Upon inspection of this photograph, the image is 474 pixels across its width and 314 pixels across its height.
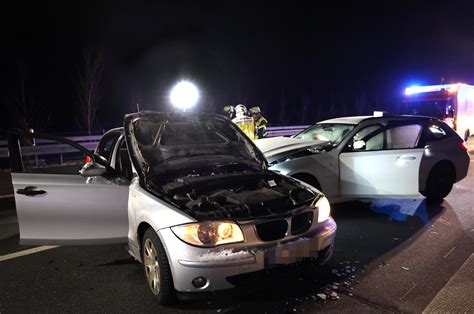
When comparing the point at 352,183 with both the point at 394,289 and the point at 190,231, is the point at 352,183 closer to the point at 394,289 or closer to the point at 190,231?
the point at 394,289

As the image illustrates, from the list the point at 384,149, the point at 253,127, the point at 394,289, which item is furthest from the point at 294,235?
the point at 253,127

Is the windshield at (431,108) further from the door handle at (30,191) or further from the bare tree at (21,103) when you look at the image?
the bare tree at (21,103)

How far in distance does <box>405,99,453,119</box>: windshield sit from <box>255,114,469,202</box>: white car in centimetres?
1116

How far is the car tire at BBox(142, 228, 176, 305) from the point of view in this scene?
10.4 ft

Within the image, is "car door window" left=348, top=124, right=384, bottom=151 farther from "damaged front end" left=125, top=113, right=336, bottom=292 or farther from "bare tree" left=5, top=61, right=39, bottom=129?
"bare tree" left=5, top=61, right=39, bottom=129

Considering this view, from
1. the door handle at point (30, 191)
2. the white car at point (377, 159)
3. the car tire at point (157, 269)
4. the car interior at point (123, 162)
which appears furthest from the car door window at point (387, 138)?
the door handle at point (30, 191)

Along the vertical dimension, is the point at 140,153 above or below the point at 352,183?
above

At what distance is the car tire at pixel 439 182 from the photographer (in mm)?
6334

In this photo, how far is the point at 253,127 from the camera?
8953 mm

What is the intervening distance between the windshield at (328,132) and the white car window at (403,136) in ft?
2.11

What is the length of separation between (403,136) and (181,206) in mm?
4610

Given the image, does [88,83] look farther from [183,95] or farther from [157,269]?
[157,269]

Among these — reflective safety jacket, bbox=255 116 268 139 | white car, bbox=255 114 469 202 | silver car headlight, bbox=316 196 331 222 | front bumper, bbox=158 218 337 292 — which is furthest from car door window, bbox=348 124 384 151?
reflective safety jacket, bbox=255 116 268 139

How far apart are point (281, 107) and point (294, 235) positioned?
55.8 metres
